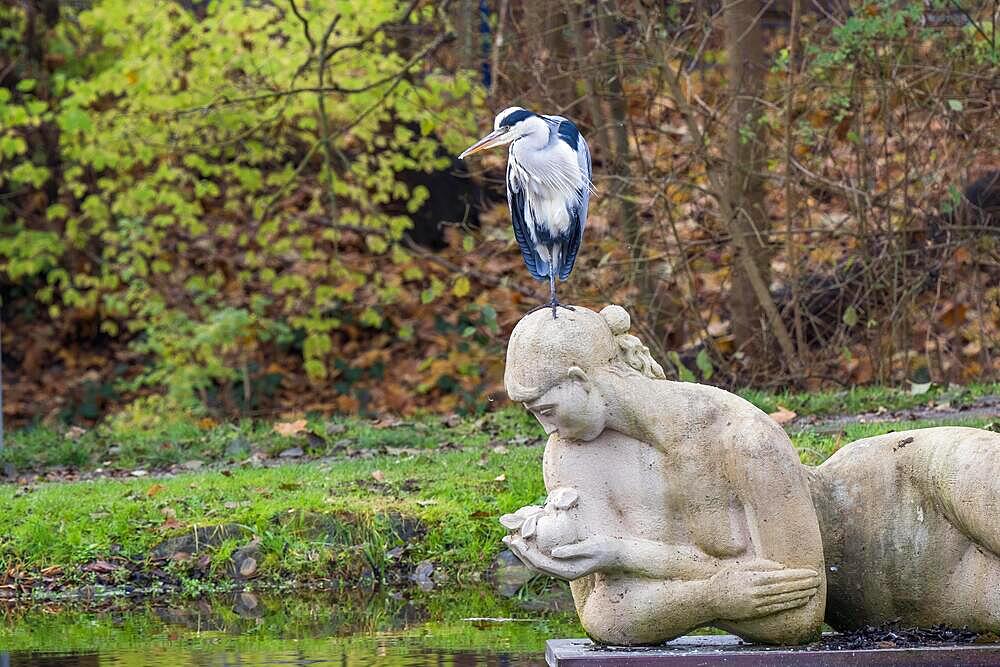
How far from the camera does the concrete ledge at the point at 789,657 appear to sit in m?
4.97

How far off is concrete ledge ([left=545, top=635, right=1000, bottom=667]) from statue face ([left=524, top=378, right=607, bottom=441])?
→ 74 centimetres

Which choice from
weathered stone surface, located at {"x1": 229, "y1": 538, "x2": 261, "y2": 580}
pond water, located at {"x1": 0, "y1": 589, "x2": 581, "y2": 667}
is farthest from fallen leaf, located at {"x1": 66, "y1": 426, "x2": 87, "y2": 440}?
pond water, located at {"x1": 0, "y1": 589, "x2": 581, "y2": 667}

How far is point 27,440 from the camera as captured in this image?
1258 centimetres

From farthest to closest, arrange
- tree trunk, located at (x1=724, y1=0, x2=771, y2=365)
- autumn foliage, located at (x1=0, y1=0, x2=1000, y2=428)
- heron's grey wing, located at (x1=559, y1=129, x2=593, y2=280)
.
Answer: tree trunk, located at (x1=724, y1=0, x2=771, y2=365) → autumn foliage, located at (x1=0, y1=0, x2=1000, y2=428) → heron's grey wing, located at (x1=559, y1=129, x2=593, y2=280)

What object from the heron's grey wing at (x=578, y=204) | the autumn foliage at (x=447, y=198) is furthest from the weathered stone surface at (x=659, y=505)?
the autumn foliage at (x=447, y=198)

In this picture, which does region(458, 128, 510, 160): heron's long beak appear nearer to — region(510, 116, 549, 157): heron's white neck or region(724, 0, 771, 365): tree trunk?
region(510, 116, 549, 157): heron's white neck

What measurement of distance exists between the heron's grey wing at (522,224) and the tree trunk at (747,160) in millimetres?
7085

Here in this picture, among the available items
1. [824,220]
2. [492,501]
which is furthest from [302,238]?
[492,501]

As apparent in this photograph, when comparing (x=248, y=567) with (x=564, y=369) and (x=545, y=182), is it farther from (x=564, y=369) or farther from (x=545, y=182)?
(x=564, y=369)

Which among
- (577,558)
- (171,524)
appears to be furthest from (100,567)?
(577,558)

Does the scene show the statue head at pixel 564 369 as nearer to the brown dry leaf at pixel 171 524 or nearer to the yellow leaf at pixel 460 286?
the brown dry leaf at pixel 171 524

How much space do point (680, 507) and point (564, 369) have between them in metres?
0.60

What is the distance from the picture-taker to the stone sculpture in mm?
5086

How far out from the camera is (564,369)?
517 centimetres
